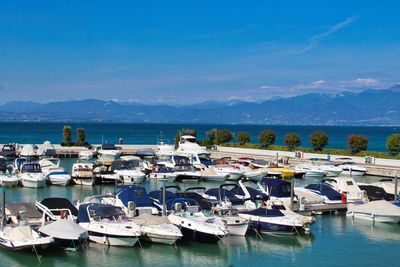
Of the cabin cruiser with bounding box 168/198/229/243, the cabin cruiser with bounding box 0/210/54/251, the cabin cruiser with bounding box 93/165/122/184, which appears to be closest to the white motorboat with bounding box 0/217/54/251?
the cabin cruiser with bounding box 0/210/54/251

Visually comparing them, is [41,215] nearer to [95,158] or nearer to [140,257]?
[140,257]

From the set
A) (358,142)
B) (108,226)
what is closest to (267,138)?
(358,142)

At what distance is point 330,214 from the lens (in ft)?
117

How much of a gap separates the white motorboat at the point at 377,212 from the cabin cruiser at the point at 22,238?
18.6m

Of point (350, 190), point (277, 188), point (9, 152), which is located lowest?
point (350, 190)

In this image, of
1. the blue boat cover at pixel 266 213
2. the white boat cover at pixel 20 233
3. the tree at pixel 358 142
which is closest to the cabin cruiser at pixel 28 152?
the tree at pixel 358 142

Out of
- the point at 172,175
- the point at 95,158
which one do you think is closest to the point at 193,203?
the point at 172,175

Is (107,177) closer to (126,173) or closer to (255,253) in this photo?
(126,173)

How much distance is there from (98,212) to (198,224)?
471cm

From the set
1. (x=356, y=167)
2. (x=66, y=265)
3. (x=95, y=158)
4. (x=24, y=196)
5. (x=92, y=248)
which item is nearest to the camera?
(x=66, y=265)

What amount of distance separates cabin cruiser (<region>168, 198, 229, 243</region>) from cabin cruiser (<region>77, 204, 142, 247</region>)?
97.5 inches

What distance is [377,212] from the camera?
33.4 meters

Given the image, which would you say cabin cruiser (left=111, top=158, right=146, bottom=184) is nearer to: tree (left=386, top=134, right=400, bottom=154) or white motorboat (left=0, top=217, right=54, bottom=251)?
white motorboat (left=0, top=217, right=54, bottom=251)

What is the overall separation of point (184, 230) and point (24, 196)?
19.6 metres
